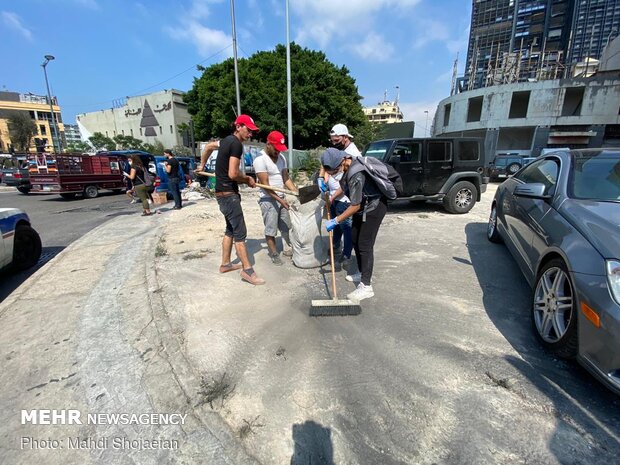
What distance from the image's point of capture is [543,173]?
3.63m

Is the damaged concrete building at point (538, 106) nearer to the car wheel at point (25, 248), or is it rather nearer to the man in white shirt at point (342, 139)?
the man in white shirt at point (342, 139)

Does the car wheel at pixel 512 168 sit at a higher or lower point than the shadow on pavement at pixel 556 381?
higher

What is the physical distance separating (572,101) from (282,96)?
24139mm

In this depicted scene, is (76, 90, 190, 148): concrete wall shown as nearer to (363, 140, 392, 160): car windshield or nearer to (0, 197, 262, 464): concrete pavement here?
(363, 140, 392, 160): car windshield

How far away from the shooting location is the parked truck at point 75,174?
11.0 metres

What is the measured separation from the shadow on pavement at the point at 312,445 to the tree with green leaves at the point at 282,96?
23569 millimetres

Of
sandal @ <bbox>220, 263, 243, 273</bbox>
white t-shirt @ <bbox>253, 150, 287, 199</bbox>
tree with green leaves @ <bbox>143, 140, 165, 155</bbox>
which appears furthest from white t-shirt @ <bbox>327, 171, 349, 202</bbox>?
tree with green leaves @ <bbox>143, 140, 165, 155</bbox>

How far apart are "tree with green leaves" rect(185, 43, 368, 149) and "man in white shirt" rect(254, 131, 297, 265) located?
808 inches

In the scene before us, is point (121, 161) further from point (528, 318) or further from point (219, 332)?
point (528, 318)

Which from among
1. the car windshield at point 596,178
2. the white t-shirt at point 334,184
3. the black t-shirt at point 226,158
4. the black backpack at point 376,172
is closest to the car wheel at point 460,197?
the car windshield at point 596,178

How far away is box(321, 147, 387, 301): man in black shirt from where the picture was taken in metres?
2.96

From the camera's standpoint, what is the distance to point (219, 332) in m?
2.70

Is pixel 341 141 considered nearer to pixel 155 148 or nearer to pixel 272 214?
pixel 272 214

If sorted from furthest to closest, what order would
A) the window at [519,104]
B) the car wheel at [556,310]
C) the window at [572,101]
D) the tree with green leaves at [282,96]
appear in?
the window at [519,104] < the window at [572,101] < the tree with green leaves at [282,96] < the car wheel at [556,310]
